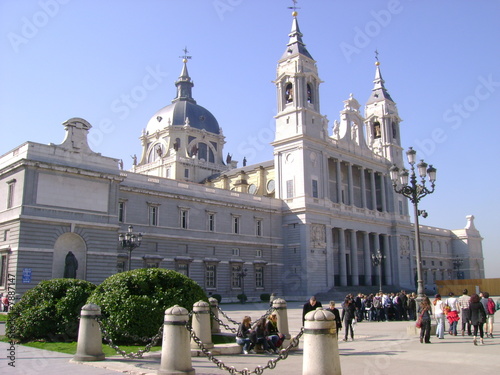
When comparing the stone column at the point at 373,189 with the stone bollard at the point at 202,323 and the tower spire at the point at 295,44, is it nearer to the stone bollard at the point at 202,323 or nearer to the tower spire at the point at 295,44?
the tower spire at the point at 295,44

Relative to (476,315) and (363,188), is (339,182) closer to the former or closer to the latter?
(363,188)

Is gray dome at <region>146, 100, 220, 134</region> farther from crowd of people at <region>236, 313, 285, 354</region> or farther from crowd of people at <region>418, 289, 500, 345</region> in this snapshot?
crowd of people at <region>236, 313, 285, 354</region>

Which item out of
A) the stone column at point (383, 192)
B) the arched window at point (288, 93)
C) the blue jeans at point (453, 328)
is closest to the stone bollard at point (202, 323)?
the blue jeans at point (453, 328)

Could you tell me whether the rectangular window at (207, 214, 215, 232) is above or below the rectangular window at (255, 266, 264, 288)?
above

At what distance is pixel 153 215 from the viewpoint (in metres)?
39.9

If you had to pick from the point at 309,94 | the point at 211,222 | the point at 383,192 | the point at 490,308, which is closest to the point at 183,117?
the point at 309,94

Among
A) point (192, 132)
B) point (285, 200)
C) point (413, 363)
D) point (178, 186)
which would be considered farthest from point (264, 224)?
point (413, 363)

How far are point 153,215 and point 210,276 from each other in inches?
295

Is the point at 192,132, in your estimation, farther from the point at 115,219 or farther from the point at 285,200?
the point at 115,219

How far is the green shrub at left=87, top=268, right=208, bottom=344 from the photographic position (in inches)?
558

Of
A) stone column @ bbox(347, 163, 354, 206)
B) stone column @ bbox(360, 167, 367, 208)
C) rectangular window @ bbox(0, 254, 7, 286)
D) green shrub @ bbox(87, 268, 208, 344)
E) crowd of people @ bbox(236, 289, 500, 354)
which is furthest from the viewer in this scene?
stone column @ bbox(360, 167, 367, 208)

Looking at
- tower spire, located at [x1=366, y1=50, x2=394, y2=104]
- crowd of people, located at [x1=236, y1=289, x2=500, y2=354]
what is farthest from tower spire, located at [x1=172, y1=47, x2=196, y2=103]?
crowd of people, located at [x1=236, y1=289, x2=500, y2=354]

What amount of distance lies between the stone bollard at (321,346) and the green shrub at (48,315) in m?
9.02

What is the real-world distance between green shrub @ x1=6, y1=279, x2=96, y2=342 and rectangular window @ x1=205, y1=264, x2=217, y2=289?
88.7 feet
